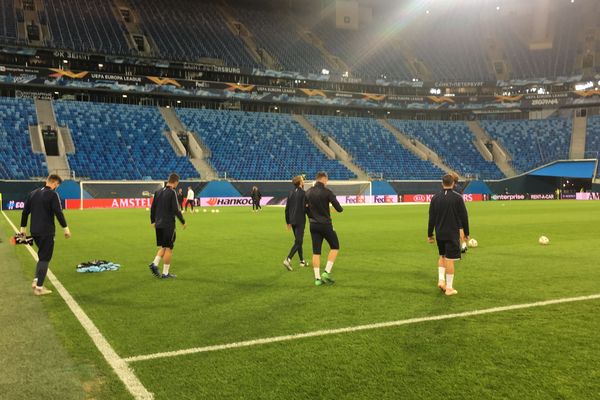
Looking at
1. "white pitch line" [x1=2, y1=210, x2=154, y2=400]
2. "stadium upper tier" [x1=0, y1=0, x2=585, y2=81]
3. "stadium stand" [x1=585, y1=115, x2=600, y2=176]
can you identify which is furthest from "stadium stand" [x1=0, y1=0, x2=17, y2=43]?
"stadium stand" [x1=585, y1=115, x2=600, y2=176]

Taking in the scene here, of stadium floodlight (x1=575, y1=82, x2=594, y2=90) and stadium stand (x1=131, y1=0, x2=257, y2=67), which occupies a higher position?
stadium stand (x1=131, y1=0, x2=257, y2=67)

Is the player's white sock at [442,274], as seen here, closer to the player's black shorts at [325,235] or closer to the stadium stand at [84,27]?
the player's black shorts at [325,235]

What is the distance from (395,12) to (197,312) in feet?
261

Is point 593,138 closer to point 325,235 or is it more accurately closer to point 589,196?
point 589,196

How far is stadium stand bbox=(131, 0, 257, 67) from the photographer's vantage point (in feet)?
203

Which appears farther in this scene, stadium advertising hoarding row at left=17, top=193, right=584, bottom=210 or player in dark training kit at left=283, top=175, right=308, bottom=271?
stadium advertising hoarding row at left=17, top=193, right=584, bottom=210

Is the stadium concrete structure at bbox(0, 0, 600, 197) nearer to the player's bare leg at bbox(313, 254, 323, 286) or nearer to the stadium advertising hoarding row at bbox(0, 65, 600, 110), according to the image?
the stadium advertising hoarding row at bbox(0, 65, 600, 110)

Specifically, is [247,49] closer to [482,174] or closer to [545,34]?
[482,174]

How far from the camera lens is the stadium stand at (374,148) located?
57.5 m

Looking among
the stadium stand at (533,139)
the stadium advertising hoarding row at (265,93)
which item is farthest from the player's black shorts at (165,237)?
the stadium stand at (533,139)

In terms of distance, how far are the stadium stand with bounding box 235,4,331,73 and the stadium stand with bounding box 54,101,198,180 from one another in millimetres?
20337

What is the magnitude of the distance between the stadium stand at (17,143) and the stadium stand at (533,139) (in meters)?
55.0

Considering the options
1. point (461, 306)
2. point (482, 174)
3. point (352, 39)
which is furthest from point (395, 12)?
point (461, 306)

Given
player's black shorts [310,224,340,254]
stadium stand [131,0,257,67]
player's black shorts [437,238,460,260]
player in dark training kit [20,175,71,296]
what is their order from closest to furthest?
player's black shorts [437,238,460,260]
player in dark training kit [20,175,71,296]
player's black shorts [310,224,340,254]
stadium stand [131,0,257,67]
